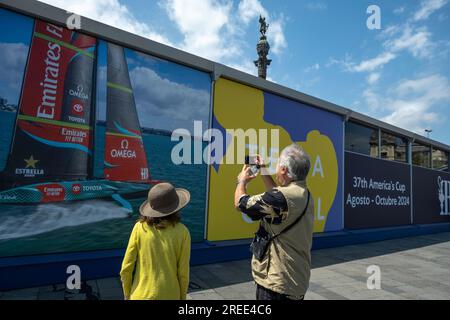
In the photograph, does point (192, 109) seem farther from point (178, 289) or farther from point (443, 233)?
point (443, 233)

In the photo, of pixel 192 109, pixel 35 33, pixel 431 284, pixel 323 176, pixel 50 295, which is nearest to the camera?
pixel 50 295

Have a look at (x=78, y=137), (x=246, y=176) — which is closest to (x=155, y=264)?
(x=246, y=176)

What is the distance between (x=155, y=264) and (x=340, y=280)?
168 inches

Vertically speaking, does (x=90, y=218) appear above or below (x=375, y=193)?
below

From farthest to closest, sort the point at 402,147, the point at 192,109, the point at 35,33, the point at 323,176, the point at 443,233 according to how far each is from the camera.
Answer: the point at 443,233 < the point at 402,147 < the point at 323,176 < the point at 192,109 < the point at 35,33

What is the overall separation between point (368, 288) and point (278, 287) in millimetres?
3567

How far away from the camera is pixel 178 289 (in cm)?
202

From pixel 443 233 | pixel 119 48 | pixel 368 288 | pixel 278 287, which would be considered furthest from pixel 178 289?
pixel 443 233

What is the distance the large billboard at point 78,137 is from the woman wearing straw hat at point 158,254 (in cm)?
299

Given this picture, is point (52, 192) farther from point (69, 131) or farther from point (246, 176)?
point (246, 176)

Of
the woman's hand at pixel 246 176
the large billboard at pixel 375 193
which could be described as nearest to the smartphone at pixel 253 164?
the woman's hand at pixel 246 176

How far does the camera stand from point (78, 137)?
4648 millimetres

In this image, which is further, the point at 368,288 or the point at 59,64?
the point at 368,288

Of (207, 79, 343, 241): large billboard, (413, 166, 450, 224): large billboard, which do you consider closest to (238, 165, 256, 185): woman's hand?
(207, 79, 343, 241): large billboard
